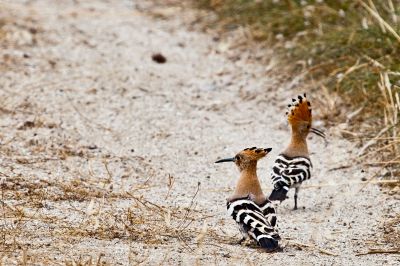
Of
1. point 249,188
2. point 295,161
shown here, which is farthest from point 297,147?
point 249,188

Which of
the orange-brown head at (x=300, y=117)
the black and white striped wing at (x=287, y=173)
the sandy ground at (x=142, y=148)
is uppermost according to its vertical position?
the orange-brown head at (x=300, y=117)

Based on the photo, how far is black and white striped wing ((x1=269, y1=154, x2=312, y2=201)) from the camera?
681 cm

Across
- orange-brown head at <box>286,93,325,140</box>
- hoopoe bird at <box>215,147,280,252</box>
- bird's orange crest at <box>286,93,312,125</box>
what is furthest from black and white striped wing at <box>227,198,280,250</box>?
bird's orange crest at <box>286,93,312,125</box>

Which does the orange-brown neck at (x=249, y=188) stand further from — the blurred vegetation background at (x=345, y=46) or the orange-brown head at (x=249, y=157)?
the blurred vegetation background at (x=345, y=46)

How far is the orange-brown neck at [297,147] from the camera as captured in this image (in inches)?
284

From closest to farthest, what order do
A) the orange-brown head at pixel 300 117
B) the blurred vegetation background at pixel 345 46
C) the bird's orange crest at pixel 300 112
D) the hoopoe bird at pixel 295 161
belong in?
the hoopoe bird at pixel 295 161
the orange-brown head at pixel 300 117
the bird's orange crest at pixel 300 112
the blurred vegetation background at pixel 345 46

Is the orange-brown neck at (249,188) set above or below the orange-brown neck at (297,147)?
above

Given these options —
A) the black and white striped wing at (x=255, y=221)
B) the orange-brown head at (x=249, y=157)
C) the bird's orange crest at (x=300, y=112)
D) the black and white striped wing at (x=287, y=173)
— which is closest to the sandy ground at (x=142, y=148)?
the black and white striped wing at (x=255, y=221)

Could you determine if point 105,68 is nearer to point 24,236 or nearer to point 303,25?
point 303,25

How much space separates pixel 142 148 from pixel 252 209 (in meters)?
2.70

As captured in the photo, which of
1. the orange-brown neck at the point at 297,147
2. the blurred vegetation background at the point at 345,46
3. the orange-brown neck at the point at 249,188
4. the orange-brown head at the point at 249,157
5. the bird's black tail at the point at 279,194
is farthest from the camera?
the blurred vegetation background at the point at 345,46

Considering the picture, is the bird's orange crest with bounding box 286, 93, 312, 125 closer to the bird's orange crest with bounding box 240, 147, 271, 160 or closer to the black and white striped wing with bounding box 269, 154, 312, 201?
the black and white striped wing with bounding box 269, 154, 312, 201

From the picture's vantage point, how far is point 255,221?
5.63 m

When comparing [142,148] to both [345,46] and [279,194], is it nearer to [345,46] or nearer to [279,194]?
[279,194]
